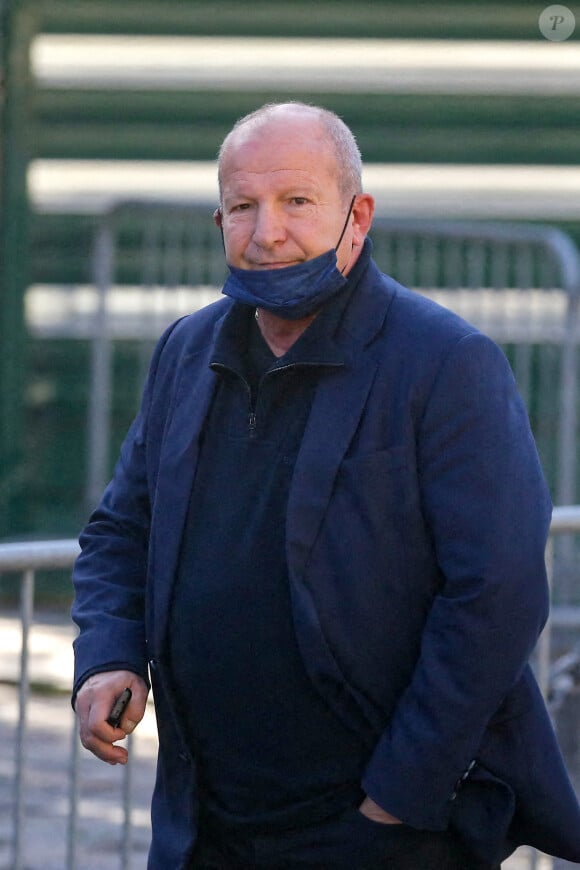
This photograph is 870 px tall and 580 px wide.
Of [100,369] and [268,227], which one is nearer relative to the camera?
[268,227]

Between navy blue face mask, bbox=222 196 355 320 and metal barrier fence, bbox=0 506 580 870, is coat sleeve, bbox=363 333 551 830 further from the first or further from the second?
metal barrier fence, bbox=0 506 580 870

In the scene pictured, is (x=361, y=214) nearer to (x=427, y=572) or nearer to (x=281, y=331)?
(x=281, y=331)

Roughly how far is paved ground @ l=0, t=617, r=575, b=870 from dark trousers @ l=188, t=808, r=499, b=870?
3.86 ft

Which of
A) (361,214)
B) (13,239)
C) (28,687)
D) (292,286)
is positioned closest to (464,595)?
(292,286)

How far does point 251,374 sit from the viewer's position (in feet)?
8.54

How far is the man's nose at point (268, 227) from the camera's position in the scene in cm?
249

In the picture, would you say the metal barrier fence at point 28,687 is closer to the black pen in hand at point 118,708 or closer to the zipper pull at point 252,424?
the black pen in hand at point 118,708

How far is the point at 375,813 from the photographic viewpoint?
2432 millimetres

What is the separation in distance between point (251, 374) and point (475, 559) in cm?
50

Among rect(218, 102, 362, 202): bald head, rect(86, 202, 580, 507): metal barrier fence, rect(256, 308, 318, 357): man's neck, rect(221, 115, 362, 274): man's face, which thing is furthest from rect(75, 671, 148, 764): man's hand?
rect(86, 202, 580, 507): metal barrier fence

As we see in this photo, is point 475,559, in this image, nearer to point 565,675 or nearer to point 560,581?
point 565,675

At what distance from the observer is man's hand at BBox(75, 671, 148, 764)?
2.60 m

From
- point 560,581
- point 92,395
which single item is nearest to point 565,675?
point 560,581

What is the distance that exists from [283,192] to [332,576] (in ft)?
1.93
